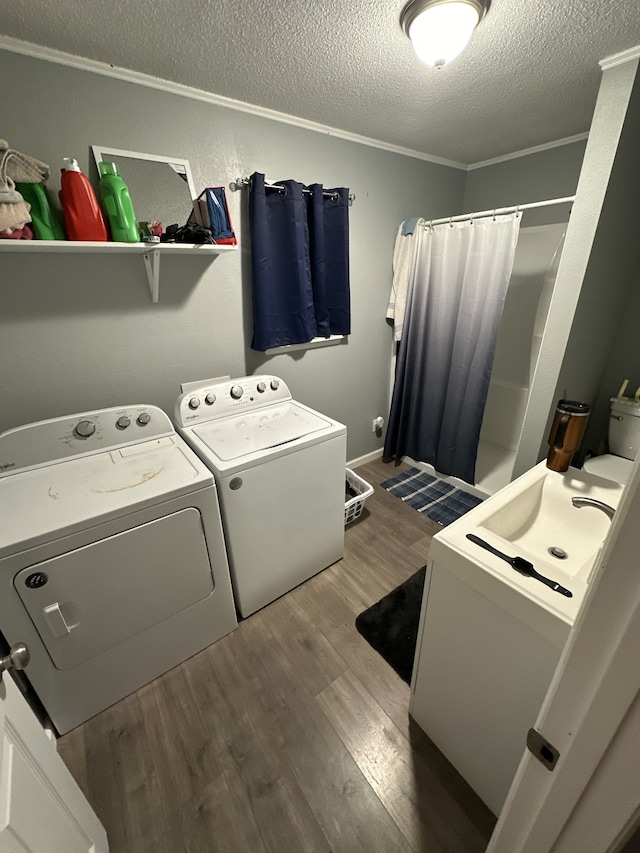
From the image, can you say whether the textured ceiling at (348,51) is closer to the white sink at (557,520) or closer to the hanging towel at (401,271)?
the hanging towel at (401,271)

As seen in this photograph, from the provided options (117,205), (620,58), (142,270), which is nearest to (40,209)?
(117,205)

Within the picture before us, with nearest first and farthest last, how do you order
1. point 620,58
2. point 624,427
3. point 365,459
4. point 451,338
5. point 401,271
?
1. point 620,58
2. point 624,427
3. point 451,338
4. point 401,271
5. point 365,459

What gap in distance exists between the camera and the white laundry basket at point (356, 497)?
221 centimetres

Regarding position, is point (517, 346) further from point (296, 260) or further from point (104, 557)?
point (104, 557)

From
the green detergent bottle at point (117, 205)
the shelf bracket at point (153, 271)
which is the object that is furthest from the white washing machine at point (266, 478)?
the green detergent bottle at point (117, 205)

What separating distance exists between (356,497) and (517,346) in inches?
75.3

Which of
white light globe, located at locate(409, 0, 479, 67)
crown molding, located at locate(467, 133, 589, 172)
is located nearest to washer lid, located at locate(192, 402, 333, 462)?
white light globe, located at locate(409, 0, 479, 67)

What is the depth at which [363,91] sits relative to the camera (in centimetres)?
158

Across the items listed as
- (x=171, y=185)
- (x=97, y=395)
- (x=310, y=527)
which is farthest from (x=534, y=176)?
(x=97, y=395)

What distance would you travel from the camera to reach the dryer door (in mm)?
1105

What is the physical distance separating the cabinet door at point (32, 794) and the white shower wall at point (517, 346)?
8.52ft

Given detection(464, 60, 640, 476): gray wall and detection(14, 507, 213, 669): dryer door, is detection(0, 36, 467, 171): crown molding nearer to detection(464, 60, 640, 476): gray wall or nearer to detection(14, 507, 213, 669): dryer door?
detection(464, 60, 640, 476): gray wall

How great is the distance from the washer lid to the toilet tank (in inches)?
64.4

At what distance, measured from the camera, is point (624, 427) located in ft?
6.30
